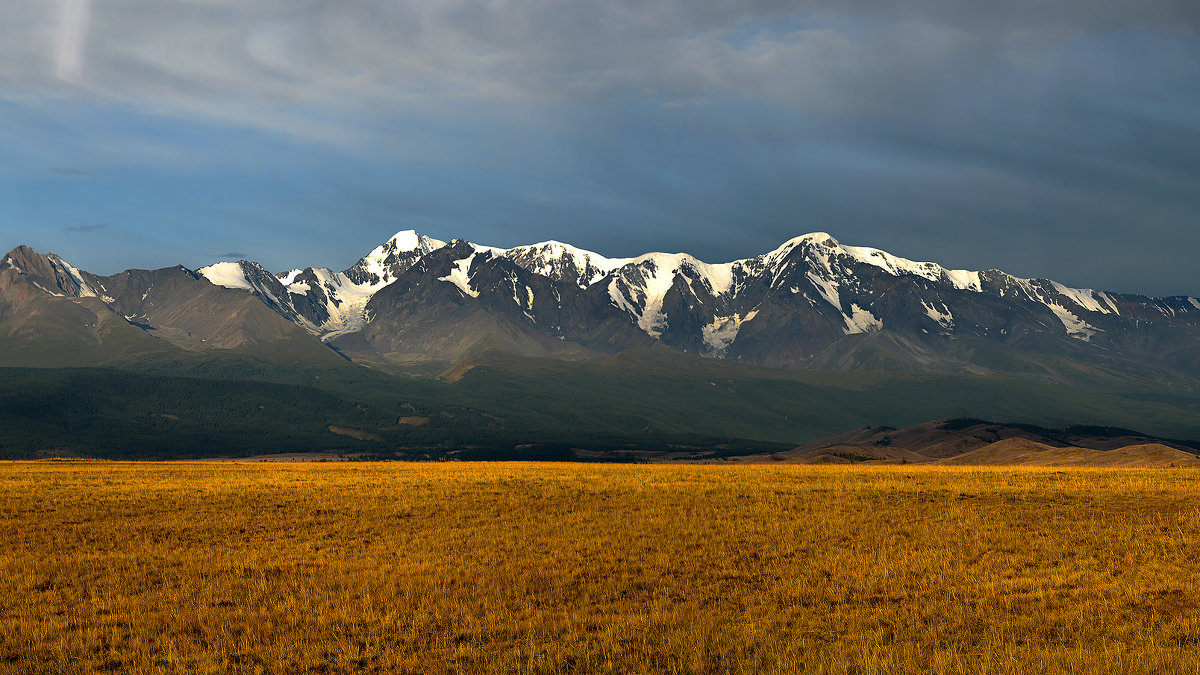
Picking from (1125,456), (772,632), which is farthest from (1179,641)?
(1125,456)

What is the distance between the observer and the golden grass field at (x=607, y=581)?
2512cm

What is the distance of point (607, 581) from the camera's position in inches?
1326

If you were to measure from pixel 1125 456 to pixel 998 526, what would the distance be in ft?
316

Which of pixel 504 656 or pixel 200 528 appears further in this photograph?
pixel 200 528

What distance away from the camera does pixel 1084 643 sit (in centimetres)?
2566

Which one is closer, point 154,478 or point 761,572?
point 761,572

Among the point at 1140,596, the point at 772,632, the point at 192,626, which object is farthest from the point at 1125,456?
the point at 192,626

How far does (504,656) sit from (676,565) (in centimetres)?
1248

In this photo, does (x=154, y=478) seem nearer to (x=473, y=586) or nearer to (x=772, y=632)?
(x=473, y=586)

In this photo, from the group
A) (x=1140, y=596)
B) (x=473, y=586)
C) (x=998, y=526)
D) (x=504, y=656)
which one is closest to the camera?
(x=504, y=656)

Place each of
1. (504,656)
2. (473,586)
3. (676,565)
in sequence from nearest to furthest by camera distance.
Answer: (504,656) → (473,586) → (676,565)

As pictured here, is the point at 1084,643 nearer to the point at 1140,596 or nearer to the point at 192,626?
the point at 1140,596

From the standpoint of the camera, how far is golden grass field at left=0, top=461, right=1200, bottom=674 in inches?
989

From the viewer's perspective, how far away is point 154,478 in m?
72.3
